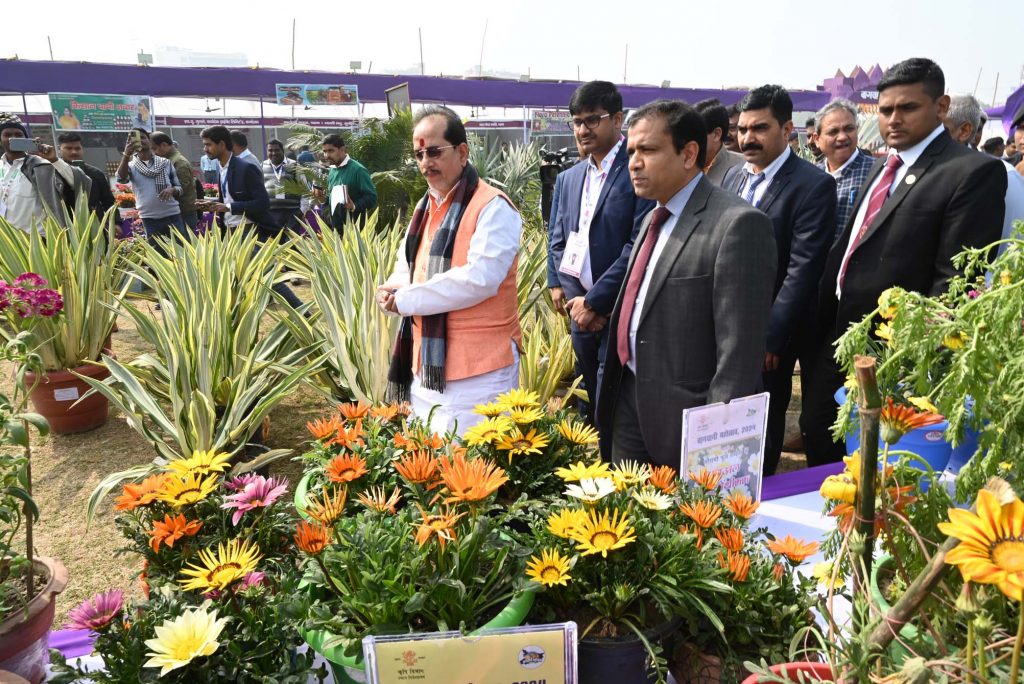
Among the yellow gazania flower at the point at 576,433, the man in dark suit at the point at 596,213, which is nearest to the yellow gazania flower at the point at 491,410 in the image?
the yellow gazania flower at the point at 576,433

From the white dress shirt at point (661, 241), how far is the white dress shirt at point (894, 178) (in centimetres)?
97

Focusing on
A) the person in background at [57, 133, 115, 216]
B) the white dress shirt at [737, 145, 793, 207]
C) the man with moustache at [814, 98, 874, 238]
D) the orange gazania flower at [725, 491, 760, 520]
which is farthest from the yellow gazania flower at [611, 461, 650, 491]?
the person in background at [57, 133, 115, 216]

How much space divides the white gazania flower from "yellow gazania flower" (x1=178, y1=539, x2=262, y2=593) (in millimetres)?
473

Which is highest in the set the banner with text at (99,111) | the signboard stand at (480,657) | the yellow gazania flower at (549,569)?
the banner with text at (99,111)

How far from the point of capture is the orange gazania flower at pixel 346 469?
1174 millimetres

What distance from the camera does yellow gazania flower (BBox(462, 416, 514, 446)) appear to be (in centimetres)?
131

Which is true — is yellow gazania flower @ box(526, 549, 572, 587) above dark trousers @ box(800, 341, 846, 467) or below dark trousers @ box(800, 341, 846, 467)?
above

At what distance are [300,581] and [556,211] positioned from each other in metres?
2.53

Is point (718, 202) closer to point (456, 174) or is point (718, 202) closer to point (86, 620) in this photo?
point (456, 174)

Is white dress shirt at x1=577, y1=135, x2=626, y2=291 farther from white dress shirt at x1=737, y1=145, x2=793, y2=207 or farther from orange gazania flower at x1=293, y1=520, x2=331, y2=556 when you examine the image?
orange gazania flower at x1=293, y1=520, x2=331, y2=556

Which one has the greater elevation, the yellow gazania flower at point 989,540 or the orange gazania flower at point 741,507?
the yellow gazania flower at point 989,540

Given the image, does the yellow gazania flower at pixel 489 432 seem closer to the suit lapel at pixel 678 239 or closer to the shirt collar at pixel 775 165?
the suit lapel at pixel 678 239

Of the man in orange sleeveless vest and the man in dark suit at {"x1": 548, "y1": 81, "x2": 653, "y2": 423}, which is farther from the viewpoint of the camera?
the man in dark suit at {"x1": 548, "y1": 81, "x2": 653, "y2": 423}

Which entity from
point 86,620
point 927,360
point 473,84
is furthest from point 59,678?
point 473,84
